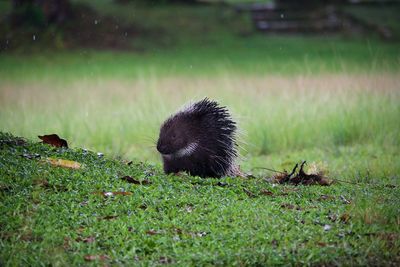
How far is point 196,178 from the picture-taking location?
7000 mm

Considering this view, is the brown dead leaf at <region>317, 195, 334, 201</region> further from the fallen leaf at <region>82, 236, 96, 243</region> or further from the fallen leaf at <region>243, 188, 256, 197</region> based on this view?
the fallen leaf at <region>82, 236, 96, 243</region>

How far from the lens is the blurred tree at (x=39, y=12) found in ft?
75.0

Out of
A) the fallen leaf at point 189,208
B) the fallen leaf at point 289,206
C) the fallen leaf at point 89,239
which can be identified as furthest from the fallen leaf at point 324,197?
the fallen leaf at point 89,239

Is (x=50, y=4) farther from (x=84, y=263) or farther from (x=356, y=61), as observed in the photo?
(x=84, y=263)

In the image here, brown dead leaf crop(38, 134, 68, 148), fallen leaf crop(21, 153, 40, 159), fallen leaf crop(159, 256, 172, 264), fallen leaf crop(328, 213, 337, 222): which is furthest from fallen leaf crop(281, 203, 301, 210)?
brown dead leaf crop(38, 134, 68, 148)

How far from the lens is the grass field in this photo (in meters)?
5.49

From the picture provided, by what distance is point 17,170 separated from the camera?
21.4 ft

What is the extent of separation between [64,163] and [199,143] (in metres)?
1.42

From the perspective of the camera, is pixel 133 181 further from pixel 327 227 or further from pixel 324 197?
pixel 327 227

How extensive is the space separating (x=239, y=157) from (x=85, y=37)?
16.8m

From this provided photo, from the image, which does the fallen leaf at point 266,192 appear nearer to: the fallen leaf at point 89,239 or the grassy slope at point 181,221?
the grassy slope at point 181,221

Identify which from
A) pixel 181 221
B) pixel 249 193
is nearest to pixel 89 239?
pixel 181 221

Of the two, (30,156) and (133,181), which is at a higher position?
(30,156)

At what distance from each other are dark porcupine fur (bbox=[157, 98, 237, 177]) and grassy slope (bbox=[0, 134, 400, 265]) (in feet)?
2.22
